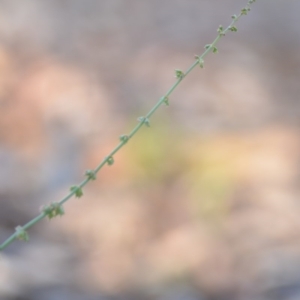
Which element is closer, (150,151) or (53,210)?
(53,210)

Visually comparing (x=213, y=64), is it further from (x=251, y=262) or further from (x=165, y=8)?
(x=251, y=262)

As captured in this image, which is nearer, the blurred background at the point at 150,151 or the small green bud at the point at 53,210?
the small green bud at the point at 53,210

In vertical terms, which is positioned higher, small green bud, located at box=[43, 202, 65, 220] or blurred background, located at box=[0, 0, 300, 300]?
blurred background, located at box=[0, 0, 300, 300]

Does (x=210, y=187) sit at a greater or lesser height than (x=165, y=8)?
lesser

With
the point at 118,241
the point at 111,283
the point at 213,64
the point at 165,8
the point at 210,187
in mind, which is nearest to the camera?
the point at 111,283

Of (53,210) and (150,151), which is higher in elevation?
(150,151)

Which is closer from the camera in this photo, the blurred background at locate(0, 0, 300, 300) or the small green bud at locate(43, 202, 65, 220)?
the small green bud at locate(43, 202, 65, 220)

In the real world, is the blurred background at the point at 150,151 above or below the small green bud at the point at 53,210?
above

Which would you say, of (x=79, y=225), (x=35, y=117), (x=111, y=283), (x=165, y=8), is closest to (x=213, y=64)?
(x=165, y=8)
